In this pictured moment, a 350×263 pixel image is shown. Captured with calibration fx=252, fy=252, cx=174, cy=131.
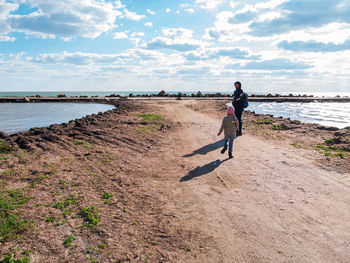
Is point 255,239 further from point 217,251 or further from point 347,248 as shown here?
point 347,248

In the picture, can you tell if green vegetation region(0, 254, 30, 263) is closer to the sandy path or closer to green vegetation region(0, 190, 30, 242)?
green vegetation region(0, 190, 30, 242)

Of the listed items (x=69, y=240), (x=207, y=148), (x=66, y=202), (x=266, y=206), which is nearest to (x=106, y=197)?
(x=66, y=202)

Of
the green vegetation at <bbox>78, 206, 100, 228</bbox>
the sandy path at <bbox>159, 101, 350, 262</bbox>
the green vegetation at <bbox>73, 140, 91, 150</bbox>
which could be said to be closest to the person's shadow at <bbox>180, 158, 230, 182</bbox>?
the sandy path at <bbox>159, 101, 350, 262</bbox>

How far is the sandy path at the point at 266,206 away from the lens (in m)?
4.16

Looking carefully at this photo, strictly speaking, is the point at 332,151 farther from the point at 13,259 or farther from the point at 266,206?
the point at 13,259

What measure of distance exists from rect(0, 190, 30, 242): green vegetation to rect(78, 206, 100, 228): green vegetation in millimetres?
980

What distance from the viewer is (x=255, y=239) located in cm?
445

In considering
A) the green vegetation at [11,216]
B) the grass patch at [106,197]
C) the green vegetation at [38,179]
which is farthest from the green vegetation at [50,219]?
the green vegetation at [38,179]

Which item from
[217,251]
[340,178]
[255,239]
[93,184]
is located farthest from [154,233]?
[340,178]

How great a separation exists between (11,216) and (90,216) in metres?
1.43

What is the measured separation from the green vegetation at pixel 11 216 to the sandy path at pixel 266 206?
9.87 ft

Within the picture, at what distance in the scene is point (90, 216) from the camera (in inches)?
196

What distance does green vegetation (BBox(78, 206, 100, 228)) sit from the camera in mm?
4750

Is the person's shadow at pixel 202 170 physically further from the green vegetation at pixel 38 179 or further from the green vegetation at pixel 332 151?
the green vegetation at pixel 332 151
